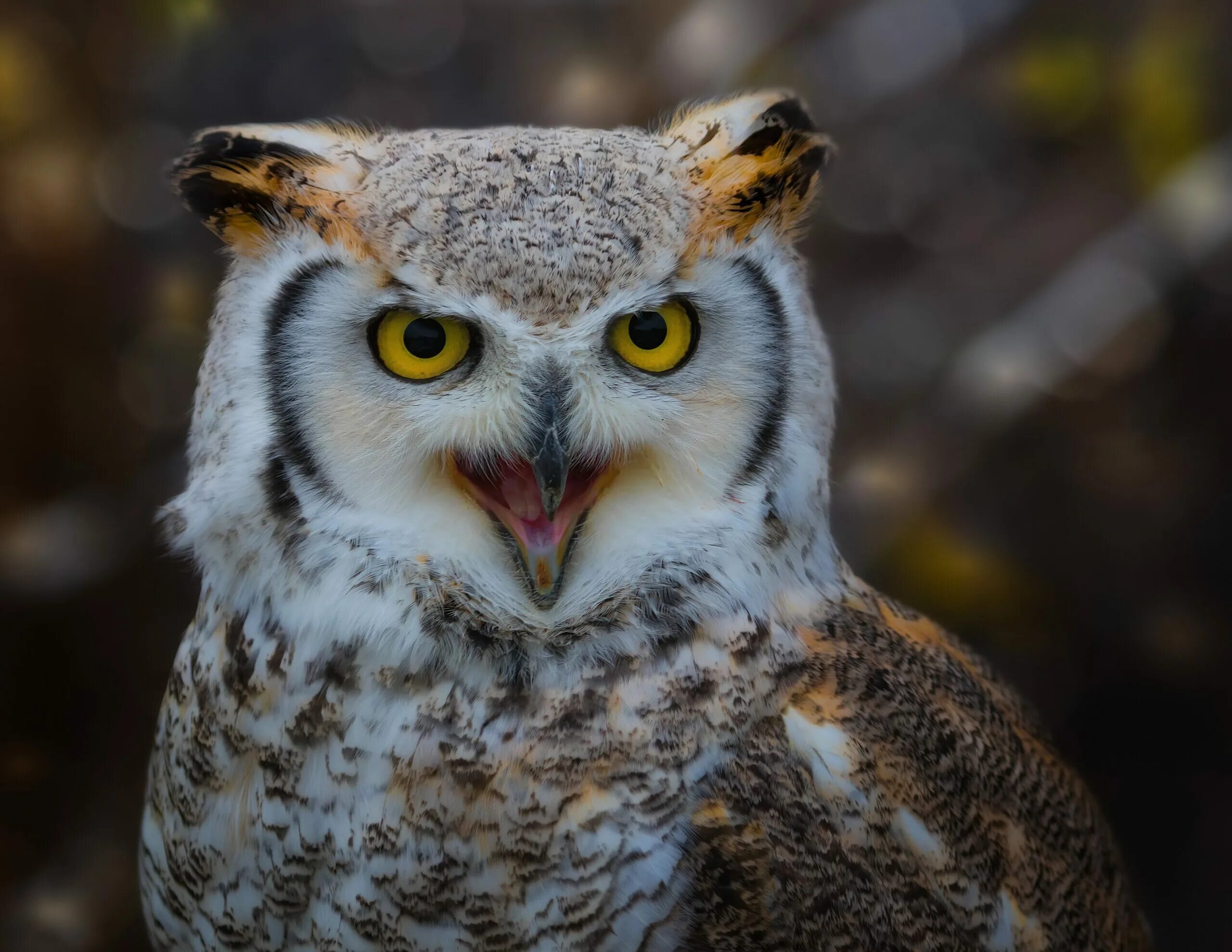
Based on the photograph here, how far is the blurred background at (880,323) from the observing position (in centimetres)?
114

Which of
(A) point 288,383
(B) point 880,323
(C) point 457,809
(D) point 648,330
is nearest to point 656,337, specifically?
(D) point 648,330

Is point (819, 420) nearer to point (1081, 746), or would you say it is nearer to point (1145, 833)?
point (1081, 746)

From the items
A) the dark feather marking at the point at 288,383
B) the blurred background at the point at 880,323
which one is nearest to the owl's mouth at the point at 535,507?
the dark feather marking at the point at 288,383

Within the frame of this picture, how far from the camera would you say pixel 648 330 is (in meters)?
0.71

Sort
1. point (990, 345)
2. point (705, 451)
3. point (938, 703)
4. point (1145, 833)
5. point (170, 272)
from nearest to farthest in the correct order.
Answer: point (705, 451) → point (938, 703) → point (170, 272) → point (990, 345) → point (1145, 833)

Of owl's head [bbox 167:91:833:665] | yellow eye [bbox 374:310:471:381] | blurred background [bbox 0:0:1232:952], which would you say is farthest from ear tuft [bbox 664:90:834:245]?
blurred background [bbox 0:0:1232:952]

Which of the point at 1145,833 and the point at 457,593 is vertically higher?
the point at 457,593

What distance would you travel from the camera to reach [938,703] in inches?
36.4

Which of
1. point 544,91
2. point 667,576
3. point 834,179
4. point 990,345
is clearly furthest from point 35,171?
point 990,345

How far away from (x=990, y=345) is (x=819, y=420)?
65cm

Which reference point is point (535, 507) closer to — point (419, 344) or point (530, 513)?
point (530, 513)

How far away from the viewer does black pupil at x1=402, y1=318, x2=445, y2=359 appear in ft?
2.25

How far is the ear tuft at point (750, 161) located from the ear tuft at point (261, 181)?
0.85ft

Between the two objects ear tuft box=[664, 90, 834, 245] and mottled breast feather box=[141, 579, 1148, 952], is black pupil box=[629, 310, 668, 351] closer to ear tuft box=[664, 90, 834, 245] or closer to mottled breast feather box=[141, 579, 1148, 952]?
ear tuft box=[664, 90, 834, 245]
